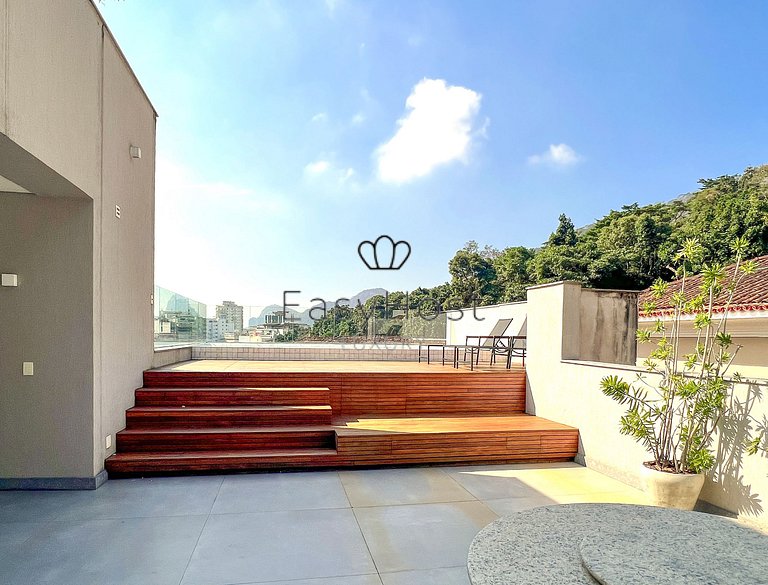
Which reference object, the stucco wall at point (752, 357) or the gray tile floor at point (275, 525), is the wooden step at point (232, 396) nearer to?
the gray tile floor at point (275, 525)

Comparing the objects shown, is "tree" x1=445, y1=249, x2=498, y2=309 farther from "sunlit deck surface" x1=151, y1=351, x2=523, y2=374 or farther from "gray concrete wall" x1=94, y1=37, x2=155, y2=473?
"gray concrete wall" x1=94, y1=37, x2=155, y2=473

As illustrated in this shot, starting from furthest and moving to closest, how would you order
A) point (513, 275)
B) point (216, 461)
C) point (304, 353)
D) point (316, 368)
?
1. point (513, 275)
2. point (304, 353)
3. point (316, 368)
4. point (216, 461)

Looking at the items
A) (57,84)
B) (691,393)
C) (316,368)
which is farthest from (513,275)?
(57,84)

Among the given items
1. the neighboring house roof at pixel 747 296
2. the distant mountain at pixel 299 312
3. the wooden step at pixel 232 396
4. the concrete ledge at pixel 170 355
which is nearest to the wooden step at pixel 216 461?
the wooden step at pixel 232 396

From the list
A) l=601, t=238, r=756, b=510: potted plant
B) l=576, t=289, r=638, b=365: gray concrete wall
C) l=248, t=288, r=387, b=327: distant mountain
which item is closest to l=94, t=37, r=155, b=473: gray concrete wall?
l=601, t=238, r=756, b=510: potted plant

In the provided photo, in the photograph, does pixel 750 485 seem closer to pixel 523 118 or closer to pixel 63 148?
pixel 63 148

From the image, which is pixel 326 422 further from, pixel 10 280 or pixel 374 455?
pixel 10 280

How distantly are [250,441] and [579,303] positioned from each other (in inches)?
157

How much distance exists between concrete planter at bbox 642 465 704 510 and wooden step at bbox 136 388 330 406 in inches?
136

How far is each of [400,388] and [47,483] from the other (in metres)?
3.69

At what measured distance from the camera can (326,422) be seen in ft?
16.7

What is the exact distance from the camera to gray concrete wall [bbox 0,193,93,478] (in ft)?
12.6

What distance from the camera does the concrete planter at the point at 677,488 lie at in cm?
329

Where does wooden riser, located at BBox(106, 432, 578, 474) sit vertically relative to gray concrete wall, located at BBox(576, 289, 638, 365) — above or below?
below
